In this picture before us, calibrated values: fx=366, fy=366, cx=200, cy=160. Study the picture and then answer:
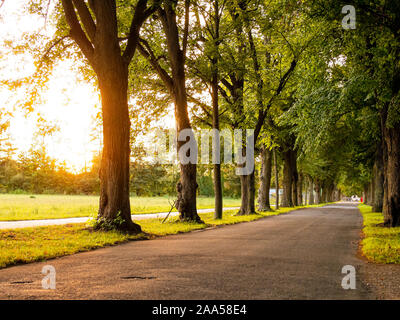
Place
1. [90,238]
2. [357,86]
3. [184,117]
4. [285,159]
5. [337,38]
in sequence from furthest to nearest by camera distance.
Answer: [285,159] → [184,117] → [357,86] → [337,38] → [90,238]

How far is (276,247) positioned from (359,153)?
2476 centimetres

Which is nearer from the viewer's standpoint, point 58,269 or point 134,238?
point 58,269

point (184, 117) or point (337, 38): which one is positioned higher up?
point (337, 38)

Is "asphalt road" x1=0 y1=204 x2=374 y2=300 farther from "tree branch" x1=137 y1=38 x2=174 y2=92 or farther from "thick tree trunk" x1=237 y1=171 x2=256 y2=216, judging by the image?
"thick tree trunk" x1=237 y1=171 x2=256 y2=216

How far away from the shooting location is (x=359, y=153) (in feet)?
101

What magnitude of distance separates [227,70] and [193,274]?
14.5 m

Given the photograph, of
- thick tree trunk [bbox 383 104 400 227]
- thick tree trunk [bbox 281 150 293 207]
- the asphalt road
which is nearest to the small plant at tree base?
the asphalt road

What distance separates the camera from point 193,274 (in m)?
5.55

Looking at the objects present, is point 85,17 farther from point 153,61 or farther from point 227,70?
point 227,70

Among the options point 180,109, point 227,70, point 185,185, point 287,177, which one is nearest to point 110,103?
point 180,109

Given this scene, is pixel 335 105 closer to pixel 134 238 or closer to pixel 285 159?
pixel 134 238
